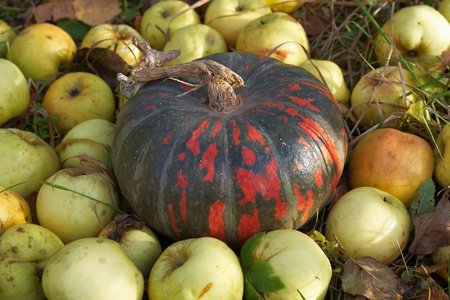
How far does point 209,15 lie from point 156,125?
76.4 inches

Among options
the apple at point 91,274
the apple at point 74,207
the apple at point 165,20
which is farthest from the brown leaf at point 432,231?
the apple at point 165,20

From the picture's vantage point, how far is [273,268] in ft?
7.64

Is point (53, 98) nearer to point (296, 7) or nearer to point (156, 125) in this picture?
point (156, 125)

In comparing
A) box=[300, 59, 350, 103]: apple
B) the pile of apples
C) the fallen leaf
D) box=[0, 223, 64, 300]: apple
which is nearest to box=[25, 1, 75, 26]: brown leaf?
the pile of apples

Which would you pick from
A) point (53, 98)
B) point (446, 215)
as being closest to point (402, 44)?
point (446, 215)

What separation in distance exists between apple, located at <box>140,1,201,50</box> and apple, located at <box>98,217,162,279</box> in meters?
2.08

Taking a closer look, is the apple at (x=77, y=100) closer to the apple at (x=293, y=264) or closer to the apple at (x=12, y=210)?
the apple at (x=12, y=210)

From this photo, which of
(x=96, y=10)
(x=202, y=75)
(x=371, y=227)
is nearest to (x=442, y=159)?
(x=371, y=227)

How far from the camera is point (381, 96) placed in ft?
11.5

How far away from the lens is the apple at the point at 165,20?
429 cm

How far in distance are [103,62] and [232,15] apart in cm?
116

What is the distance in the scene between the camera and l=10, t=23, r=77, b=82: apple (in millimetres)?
3918

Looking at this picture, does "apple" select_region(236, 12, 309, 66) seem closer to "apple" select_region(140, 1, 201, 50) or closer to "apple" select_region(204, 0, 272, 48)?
"apple" select_region(204, 0, 272, 48)

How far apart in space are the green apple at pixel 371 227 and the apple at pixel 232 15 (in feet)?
6.65
